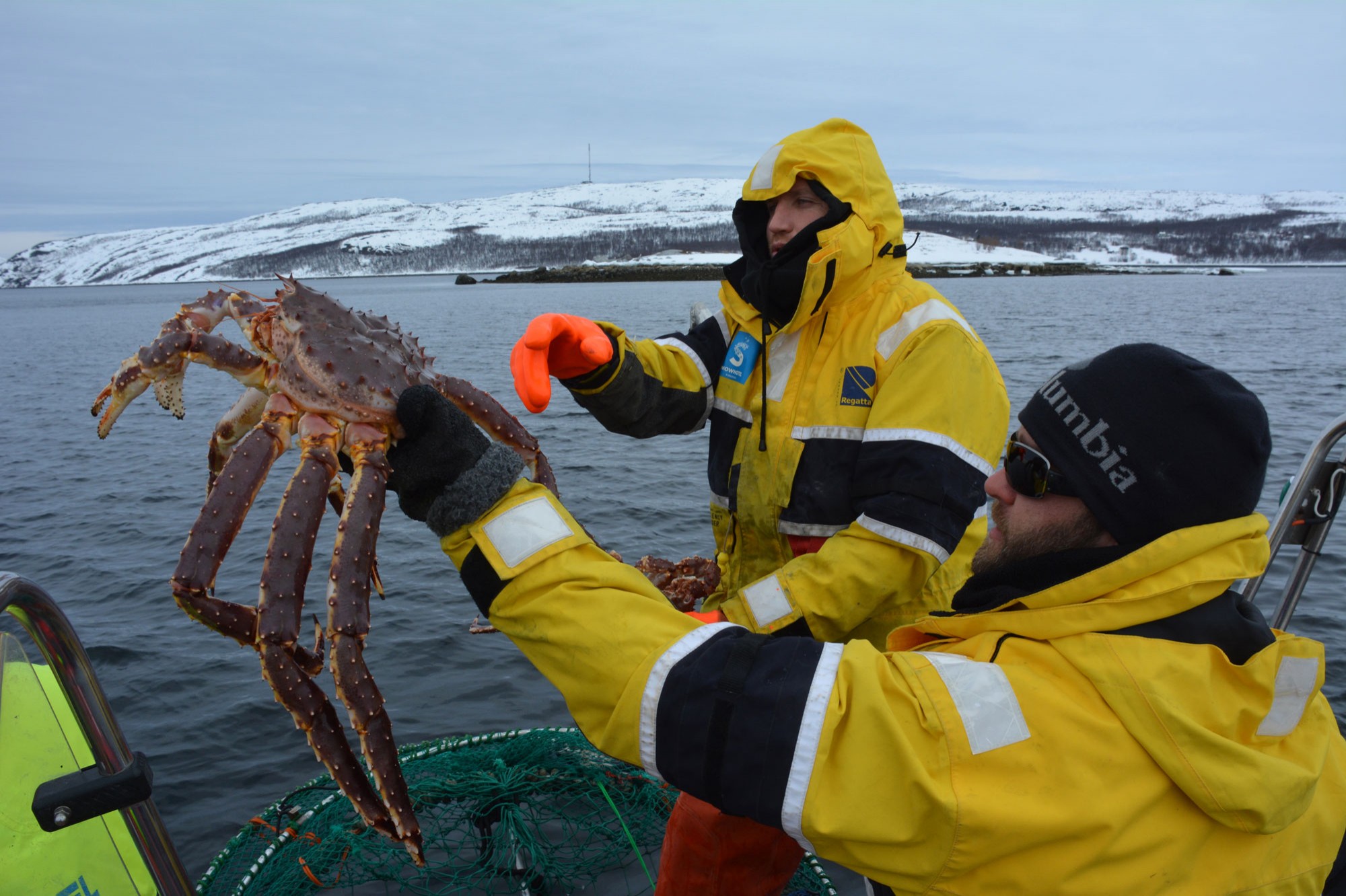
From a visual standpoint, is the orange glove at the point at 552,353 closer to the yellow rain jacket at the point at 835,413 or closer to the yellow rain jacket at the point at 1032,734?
the yellow rain jacket at the point at 835,413

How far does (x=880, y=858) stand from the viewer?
1.38 m

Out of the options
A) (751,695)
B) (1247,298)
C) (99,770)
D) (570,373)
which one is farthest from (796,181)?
(1247,298)

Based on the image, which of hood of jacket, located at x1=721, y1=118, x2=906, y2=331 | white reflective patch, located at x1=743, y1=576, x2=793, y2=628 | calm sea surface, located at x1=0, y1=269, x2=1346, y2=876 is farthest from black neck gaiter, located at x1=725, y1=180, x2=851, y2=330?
calm sea surface, located at x1=0, y1=269, x2=1346, y2=876

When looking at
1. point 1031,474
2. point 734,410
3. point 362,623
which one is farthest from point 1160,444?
point 362,623

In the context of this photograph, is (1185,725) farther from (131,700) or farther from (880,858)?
(131,700)

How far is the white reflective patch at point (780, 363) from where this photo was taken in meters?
2.78

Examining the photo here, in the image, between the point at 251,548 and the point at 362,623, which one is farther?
the point at 251,548

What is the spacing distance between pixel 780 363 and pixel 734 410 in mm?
277

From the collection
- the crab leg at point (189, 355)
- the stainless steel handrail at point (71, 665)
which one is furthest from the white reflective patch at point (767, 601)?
the crab leg at point (189, 355)

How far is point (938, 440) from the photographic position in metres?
2.35

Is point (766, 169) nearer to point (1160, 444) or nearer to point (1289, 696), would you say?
point (1160, 444)

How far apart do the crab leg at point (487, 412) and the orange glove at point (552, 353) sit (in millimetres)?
391

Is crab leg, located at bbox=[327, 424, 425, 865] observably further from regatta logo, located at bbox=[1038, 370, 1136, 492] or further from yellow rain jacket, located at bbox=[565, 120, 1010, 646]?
regatta logo, located at bbox=[1038, 370, 1136, 492]

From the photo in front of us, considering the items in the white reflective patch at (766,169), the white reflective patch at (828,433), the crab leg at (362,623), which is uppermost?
the white reflective patch at (766,169)
